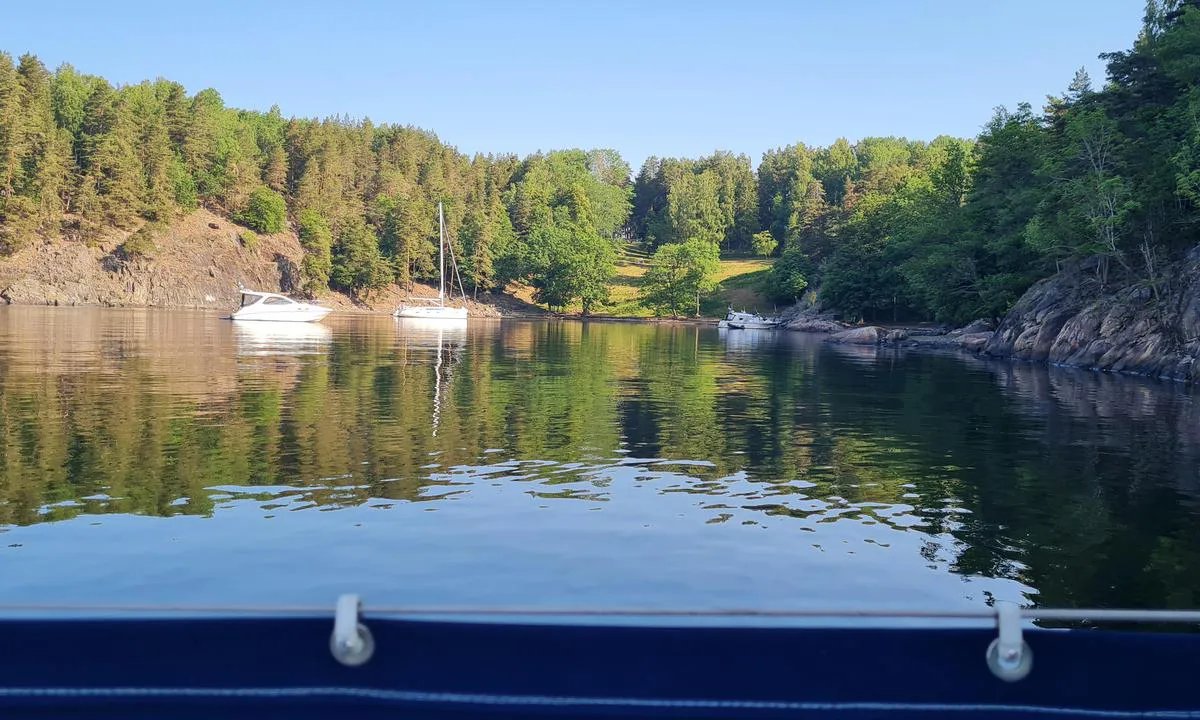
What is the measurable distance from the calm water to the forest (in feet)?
77.1

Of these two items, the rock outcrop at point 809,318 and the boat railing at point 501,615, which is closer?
the boat railing at point 501,615

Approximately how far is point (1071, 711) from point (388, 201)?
162780 mm

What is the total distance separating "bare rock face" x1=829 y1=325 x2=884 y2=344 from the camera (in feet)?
270

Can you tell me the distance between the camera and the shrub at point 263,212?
14900 cm

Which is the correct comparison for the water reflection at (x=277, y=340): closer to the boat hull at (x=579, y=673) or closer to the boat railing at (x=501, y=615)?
the boat hull at (x=579, y=673)

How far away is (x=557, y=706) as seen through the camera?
141 inches

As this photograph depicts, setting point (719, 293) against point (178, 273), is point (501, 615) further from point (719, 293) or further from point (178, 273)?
point (719, 293)

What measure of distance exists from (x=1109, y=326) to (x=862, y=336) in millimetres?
31207

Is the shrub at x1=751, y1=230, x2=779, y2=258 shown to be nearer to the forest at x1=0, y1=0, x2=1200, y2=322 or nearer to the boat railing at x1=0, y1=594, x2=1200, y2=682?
the forest at x1=0, y1=0, x2=1200, y2=322

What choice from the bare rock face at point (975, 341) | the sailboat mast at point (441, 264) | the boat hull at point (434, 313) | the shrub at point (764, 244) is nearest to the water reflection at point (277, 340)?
the sailboat mast at point (441, 264)

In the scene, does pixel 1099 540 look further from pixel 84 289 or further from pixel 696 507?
pixel 84 289

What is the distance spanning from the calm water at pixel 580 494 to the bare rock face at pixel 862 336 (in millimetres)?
46019

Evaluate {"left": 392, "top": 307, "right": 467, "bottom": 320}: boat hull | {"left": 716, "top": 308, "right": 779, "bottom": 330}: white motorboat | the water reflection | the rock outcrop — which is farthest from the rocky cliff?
the water reflection

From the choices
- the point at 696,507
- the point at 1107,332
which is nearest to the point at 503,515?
the point at 696,507
